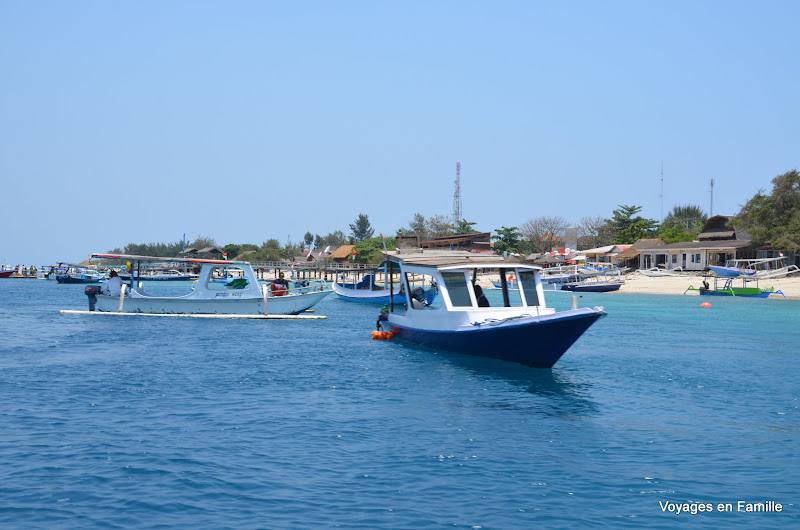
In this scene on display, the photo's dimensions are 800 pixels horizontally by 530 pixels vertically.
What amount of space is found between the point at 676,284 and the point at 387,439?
61.7m

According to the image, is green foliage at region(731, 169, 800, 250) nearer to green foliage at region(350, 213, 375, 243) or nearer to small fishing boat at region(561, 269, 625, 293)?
small fishing boat at region(561, 269, 625, 293)

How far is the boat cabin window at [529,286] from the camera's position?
68.6 ft

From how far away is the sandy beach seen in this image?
59.1 metres

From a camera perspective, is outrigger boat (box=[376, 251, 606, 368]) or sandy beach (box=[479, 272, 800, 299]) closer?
outrigger boat (box=[376, 251, 606, 368])

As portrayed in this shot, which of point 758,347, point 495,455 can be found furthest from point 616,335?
point 495,455

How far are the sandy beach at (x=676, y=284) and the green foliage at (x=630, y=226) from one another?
72.0ft

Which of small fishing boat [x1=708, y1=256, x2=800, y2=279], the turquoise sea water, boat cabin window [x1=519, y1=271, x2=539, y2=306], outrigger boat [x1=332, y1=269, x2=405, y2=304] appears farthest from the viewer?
small fishing boat [x1=708, y1=256, x2=800, y2=279]

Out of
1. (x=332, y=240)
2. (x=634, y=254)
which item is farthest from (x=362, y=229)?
(x=634, y=254)

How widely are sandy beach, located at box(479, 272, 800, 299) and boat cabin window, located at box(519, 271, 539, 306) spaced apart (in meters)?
43.9

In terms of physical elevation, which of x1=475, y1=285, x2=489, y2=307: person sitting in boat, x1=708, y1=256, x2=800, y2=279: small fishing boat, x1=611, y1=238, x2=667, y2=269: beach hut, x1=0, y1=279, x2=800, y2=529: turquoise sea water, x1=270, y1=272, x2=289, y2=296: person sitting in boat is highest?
x1=611, y1=238, x2=667, y2=269: beach hut

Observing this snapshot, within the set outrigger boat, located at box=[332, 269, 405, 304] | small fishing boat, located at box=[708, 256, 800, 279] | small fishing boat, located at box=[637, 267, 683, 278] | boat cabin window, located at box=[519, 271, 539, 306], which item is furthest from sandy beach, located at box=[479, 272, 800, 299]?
boat cabin window, located at box=[519, 271, 539, 306]

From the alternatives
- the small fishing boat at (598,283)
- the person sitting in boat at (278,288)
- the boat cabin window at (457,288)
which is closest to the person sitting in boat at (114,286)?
the person sitting in boat at (278,288)

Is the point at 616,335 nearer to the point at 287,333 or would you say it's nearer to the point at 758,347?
the point at 758,347

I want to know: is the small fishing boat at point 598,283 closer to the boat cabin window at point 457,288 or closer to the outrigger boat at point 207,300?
the outrigger boat at point 207,300
